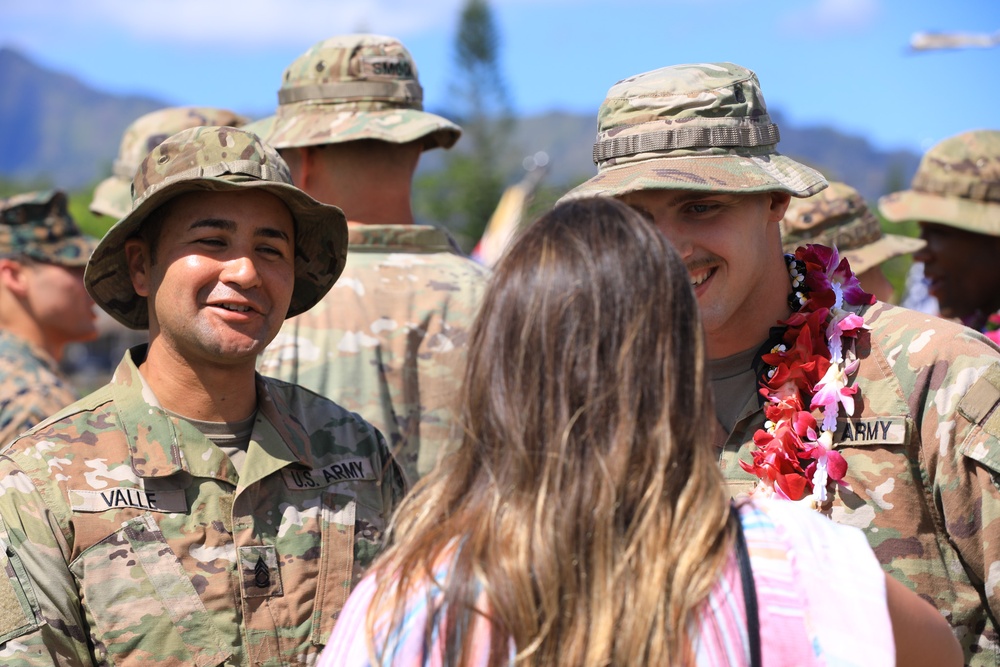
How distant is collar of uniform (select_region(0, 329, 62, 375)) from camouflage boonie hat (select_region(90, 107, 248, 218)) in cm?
102

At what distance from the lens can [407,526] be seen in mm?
1899

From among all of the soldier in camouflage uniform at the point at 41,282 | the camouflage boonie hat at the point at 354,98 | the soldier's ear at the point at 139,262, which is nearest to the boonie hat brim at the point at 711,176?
the soldier's ear at the point at 139,262

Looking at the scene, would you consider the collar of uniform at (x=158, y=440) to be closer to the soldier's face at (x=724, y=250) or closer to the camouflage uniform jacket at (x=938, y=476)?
the soldier's face at (x=724, y=250)

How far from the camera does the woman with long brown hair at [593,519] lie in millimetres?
1728

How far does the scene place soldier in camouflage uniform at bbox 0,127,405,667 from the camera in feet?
8.72

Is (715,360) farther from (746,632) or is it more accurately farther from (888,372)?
(746,632)

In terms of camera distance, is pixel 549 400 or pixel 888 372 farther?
pixel 888 372

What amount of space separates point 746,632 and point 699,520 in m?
0.19

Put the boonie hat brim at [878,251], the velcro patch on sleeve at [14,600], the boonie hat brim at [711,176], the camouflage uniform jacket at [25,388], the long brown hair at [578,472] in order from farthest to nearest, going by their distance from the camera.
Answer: the boonie hat brim at [878,251] < the camouflage uniform jacket at [25,388] < the boonie hat brim at [711,176] < the velcro patch on sleeve at [14,600] < the long brown hair at [578,472]

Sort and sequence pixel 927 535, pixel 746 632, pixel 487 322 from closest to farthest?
pixel 746 632, pixel 487 322, pixel 927 535

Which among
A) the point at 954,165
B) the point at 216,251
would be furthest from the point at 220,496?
the point at 954,165

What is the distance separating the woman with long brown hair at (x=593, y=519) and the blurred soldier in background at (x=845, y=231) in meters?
3.59

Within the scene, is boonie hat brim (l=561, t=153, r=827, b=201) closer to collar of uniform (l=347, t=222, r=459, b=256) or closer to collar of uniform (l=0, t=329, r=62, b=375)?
collar of uniform (l=347, t=222, r=459, b=256)

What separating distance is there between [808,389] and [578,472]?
1.31m
